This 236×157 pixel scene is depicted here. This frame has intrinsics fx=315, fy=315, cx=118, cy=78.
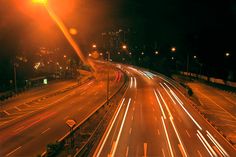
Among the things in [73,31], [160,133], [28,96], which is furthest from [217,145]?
[73,31]

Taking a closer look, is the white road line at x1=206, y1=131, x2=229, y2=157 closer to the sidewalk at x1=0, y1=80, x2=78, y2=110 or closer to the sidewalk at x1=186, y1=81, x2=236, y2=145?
the sidewalk at x1=186, y1=81, x2=236, y2=145

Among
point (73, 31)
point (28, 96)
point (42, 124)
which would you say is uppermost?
point (73, 31)

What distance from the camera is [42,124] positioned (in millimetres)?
43000

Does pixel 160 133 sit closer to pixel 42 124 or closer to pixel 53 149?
pixel 42 124

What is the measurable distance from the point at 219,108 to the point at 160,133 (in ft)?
71.4

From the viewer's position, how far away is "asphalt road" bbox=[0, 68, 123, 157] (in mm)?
32559

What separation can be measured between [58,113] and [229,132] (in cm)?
2625

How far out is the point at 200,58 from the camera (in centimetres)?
10894

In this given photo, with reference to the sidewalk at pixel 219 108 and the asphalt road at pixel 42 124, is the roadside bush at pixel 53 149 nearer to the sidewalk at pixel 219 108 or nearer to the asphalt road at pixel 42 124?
the asphalt road at pixel 42 124

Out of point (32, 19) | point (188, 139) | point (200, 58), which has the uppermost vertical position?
point (32, 19)

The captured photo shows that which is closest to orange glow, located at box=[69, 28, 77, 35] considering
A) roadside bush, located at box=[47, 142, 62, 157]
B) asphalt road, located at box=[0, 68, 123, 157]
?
asphalt road, located at box=[0, 68, 123, 157]

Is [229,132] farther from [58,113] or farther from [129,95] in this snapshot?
[129,95]

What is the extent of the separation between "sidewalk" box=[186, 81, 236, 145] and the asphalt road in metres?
19.6

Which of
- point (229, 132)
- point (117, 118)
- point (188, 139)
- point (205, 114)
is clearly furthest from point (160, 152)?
point (205, 114)
